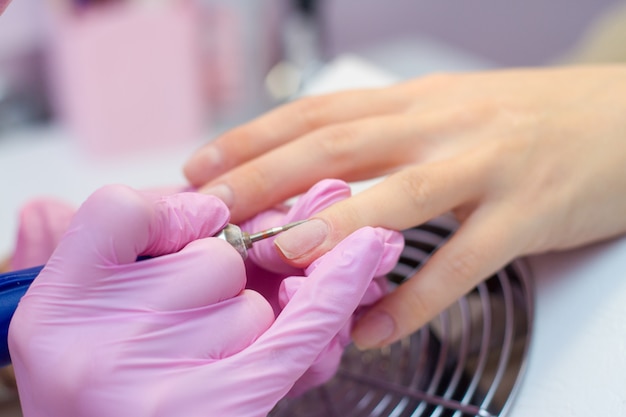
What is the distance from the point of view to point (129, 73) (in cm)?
104

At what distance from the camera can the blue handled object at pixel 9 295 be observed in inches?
16.3

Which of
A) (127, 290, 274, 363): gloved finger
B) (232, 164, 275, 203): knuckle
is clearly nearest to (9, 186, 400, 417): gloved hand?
(127, 290, 274, 363): gloved finger

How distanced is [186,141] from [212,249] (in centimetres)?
74

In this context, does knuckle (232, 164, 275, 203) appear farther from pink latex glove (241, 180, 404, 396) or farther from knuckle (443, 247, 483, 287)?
knuckle (443, 247, 483, 287)

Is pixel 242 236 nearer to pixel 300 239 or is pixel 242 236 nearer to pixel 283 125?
pixel 300 239

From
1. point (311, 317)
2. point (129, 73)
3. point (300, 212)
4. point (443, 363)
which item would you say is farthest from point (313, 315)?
point (129, 73)

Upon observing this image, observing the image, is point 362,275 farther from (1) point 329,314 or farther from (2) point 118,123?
(2) point 118,123

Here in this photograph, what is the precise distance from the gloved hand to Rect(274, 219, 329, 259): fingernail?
0.03 m

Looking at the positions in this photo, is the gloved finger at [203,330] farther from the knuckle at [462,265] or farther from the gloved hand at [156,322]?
the knuckle at [462,265]

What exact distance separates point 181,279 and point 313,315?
79 mm

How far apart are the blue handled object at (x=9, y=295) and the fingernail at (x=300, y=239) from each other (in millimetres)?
158

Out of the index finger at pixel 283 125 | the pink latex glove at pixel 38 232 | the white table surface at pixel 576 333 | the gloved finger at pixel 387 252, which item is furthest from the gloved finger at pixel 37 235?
the white table surface at pixel 576 333

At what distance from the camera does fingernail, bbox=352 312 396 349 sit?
0.50 m

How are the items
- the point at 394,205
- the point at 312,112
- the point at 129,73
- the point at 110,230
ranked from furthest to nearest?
the point at 129,73 < the point at 312,112 < the point at 394,205 < the point at 110,230
